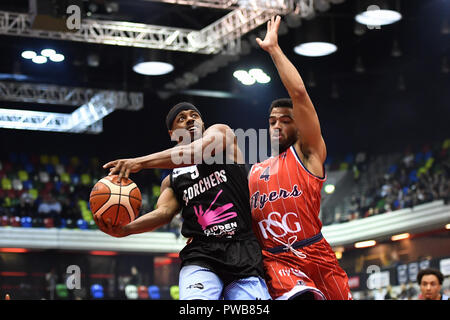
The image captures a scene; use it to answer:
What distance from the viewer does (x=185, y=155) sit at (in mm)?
4078

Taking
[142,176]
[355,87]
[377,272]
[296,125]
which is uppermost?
[355,87]

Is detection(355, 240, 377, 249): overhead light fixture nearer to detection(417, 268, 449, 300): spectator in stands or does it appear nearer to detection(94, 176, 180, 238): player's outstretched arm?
detection(417, 268, 449, 300): spectator in stands

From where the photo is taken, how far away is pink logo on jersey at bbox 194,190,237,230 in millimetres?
4215

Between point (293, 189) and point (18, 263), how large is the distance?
52.3 feet

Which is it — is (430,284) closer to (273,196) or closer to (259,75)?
(273,196)

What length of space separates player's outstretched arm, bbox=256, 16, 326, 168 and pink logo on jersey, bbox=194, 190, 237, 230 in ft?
2.09

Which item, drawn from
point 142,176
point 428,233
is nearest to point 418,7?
point 428,233

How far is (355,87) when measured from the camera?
61.9 feet

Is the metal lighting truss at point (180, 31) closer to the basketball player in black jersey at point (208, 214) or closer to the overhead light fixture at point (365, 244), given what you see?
the overhead light fixture at point (365, 244)

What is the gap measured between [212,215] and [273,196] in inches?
17.4

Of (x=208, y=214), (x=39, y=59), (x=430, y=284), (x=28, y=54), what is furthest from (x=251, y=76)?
(x=208, y=214)

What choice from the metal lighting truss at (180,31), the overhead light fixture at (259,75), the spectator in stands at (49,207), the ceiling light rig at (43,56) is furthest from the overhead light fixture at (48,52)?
the spectator in stands at (49,207)

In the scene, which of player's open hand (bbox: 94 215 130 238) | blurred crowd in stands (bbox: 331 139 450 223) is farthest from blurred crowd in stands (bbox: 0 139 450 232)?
player's open hand (bbox: 94 215 130 238)
